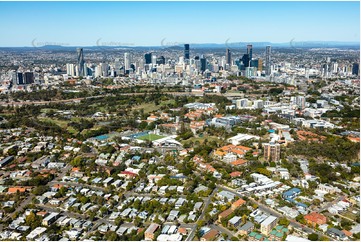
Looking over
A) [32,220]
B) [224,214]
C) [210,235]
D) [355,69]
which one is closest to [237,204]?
[224,214]

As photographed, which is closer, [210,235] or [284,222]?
[210,235]

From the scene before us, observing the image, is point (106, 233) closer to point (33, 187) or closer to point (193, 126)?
point (33, 187)

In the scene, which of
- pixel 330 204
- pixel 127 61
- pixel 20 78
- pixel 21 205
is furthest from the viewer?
pixel 127 61

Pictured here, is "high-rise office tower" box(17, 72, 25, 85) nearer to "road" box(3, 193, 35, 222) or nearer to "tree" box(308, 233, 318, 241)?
"road" box(3, 193, 35, 222)

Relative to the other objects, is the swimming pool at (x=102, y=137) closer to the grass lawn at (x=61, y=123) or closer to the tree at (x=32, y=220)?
the grass lawn at (x=61, y=123)

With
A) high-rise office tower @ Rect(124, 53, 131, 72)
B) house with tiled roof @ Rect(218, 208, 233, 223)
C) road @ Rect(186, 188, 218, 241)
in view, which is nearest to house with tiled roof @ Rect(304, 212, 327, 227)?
house with tiled roof @ Rect(218, 208, 233, 223)

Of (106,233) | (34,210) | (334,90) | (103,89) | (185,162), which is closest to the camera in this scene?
(106,233)

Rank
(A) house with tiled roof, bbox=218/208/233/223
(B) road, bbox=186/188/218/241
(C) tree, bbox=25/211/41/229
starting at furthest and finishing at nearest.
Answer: (A) house with tiled roof, bbox=218/208/233/223 < (C) tree, bbox=25/211/41/229 < (B) road, bbox=186/188/218/241

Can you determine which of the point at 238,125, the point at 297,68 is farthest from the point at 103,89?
the point at 297,68

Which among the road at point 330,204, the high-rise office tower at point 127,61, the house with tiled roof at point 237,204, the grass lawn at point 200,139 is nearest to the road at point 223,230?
the house with tiled roof at point 237,204

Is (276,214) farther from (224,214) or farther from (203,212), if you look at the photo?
(203,212)

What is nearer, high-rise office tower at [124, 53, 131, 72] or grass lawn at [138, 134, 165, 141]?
grass lawn at [138, 134, 165, 141]
